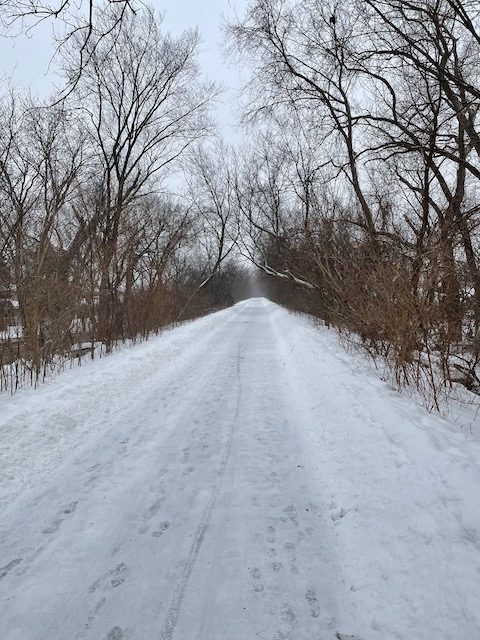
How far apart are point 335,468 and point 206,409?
7.07ft

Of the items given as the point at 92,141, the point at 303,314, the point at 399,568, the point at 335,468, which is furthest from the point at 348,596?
the point at 303,314

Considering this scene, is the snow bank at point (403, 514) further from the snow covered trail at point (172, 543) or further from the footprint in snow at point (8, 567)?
the footprint in snow at point (8, 567)

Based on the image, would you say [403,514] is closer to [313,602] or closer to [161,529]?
[313,602]

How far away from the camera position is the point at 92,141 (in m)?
11.9

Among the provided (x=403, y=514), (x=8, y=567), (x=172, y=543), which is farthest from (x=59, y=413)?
(x=403, y=514)

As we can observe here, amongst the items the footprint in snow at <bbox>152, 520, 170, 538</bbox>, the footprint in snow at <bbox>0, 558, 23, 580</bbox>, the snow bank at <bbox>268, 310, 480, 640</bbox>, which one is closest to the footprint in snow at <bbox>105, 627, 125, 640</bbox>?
the footprint in snow at <bbox>152, 520, 170, 538</bbox>

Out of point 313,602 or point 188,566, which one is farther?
point 188,566

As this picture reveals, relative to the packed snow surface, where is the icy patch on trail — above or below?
above

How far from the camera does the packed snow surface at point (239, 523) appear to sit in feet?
5.68

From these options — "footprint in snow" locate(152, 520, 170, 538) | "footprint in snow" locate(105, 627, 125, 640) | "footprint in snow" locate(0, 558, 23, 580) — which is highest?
"footprint in snow" locate(0, 558, 23, 580)

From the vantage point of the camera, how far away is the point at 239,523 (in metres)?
Result: 2.46

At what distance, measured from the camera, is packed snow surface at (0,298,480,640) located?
5.68 ft

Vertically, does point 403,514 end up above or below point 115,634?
above

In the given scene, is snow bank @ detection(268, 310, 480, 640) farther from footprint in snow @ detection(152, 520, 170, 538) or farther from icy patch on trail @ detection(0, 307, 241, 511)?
icy patch on trail @ detection(0, 307, 241, 511)
